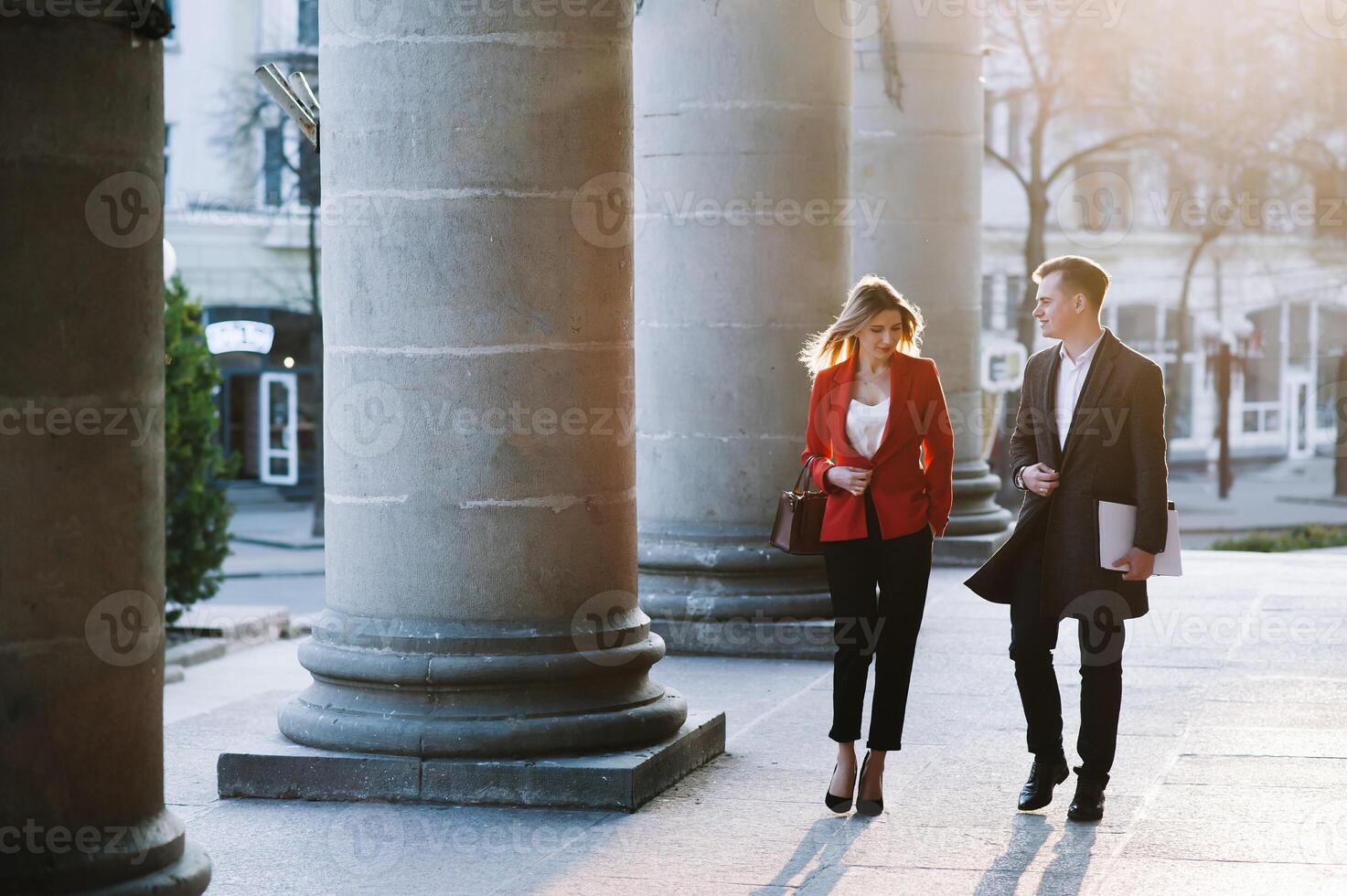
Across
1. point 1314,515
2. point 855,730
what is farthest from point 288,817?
point 1314,515

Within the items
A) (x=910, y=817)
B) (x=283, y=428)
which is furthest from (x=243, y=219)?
(x=910, y=817)

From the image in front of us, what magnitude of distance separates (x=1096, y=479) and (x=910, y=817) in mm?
1274

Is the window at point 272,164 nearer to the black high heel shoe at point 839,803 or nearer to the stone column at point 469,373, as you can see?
the stone column at point 469,373

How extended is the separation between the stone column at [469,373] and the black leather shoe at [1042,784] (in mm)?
1385

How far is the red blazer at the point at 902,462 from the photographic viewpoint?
20.5 ft

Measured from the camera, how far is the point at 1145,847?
573cm

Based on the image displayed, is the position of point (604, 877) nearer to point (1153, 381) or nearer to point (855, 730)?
point (855, 730)

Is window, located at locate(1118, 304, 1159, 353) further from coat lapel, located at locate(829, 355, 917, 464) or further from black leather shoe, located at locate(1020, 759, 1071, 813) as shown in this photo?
black leather shoe, located at locate(1020, 759, 1071, 813)

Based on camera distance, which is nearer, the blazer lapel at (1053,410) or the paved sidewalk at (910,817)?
the paved sidewalk at (910,817)

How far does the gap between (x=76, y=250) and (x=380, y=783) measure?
2884 mm

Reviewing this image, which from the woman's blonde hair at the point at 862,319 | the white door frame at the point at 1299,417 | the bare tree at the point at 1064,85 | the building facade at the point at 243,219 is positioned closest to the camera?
the woman's blonde hair at the point at 862,319

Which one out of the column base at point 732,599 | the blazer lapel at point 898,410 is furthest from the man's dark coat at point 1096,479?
the column base at point 732,599

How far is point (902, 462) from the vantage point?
6273 mm

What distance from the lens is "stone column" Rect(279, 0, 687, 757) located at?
254 inches
